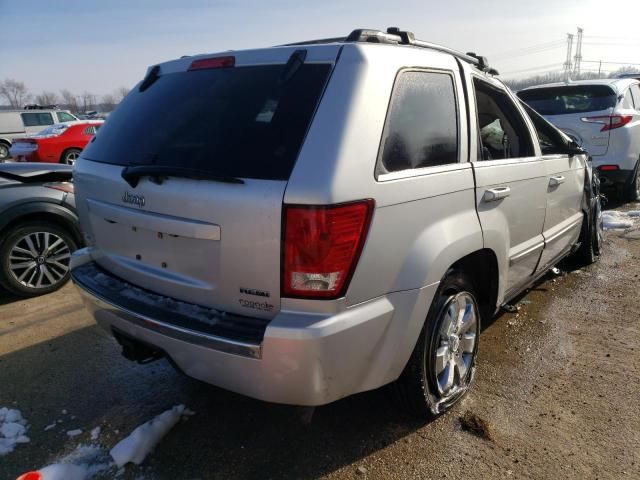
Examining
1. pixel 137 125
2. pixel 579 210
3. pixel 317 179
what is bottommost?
pixel 579 210

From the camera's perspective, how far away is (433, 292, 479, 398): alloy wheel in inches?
104

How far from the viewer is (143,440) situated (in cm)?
248

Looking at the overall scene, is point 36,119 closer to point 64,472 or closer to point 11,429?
point 11,429

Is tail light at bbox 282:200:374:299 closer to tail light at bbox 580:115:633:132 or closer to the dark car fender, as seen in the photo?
the dark car fender

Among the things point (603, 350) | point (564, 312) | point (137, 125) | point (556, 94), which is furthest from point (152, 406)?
point (556, 94)

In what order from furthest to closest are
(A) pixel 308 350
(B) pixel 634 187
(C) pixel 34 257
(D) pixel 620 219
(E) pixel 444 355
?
(B) pixel 634 187, (D) pixel 620 219, (C) pixel 34 257, (E) pixel 444 355, (A) pixel 308 350

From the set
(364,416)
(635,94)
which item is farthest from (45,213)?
(635,94)

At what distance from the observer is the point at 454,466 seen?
2.36 metres

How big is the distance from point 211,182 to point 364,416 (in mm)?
1507

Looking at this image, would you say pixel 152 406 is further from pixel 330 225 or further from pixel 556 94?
pixel 556 94

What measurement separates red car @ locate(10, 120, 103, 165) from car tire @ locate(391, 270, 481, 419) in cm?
1328

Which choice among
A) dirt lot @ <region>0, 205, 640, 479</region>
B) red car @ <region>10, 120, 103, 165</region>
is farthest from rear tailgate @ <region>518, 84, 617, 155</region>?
red car @ <region>10, 120, 103, 165</region>

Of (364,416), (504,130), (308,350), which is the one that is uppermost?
(504,130)

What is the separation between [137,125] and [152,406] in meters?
1.55
